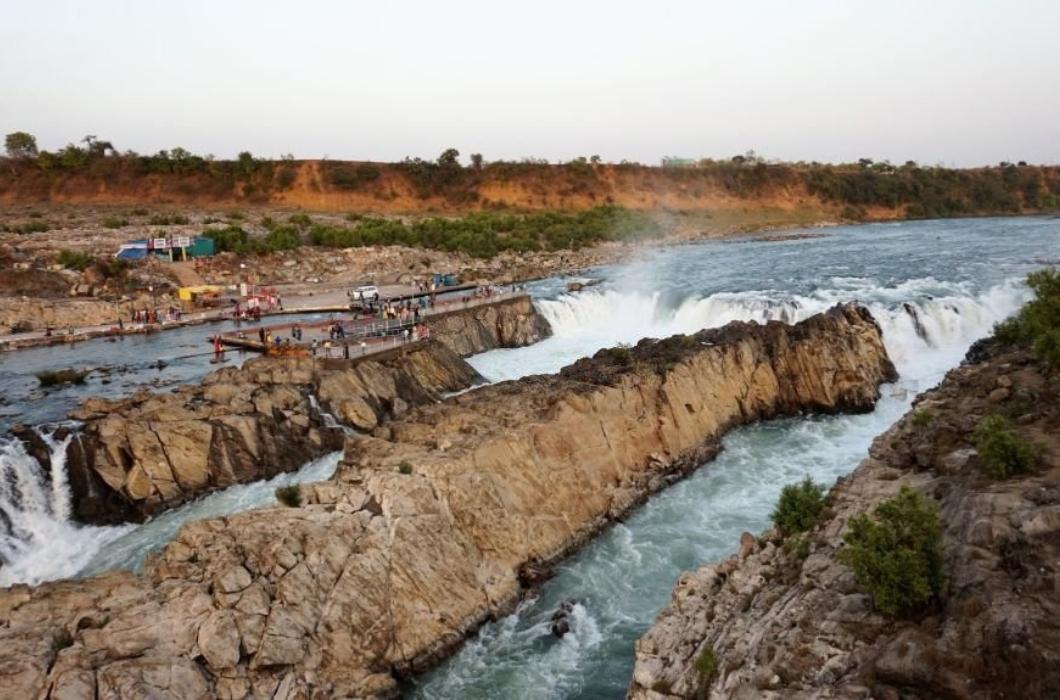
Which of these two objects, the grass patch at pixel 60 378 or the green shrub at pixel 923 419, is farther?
the grass patch at pixel 60 378

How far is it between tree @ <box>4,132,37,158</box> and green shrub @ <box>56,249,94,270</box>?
171ft

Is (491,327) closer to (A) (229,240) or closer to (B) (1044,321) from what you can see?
(B) (1044,321)

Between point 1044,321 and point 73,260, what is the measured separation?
52.8 metres

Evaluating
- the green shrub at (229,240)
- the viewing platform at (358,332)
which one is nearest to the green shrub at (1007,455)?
the viewing platform at (358,332)

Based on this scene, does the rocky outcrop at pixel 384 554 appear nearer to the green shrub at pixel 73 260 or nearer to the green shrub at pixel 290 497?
the green shrub at pixel 290 497

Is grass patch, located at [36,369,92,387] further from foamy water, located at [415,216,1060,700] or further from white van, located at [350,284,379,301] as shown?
foamy water, located at [415,216,1060,700]

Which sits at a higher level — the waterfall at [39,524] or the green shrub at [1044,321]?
the green shrub at [1044,321]

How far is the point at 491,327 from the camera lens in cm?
3900

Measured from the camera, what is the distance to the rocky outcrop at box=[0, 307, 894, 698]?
41.8 ft

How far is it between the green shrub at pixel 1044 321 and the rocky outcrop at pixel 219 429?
19.3m

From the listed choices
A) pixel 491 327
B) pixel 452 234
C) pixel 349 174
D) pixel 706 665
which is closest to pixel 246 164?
pixel 349 174

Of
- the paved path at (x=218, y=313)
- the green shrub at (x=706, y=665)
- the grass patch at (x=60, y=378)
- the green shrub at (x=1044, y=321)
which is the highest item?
the green shrub at (x=1044, y=321)

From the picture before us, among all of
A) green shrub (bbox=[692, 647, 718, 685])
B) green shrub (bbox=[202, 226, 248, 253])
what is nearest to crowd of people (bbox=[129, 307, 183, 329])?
green shrub (bbox=[202, 226, 248, 253])

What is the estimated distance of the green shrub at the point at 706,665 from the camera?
10633 mm
